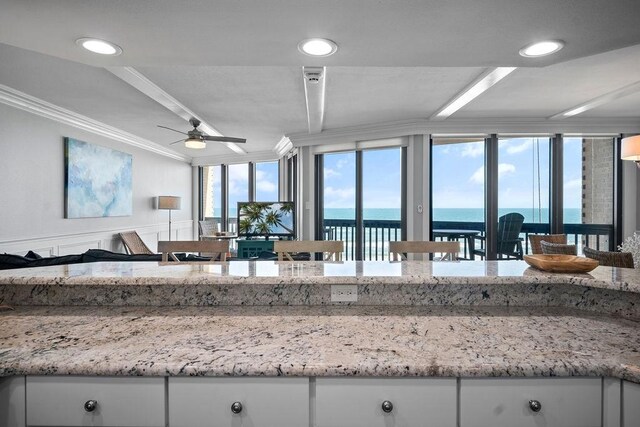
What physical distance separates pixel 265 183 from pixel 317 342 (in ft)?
22.6

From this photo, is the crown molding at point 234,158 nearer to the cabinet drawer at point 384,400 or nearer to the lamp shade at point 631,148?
the lamp shade at point 631,148

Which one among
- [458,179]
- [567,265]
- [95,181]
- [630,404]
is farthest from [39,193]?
[458,179]

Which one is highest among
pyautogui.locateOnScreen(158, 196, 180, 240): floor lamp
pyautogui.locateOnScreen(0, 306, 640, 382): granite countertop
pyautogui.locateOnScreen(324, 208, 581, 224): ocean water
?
pyautogui.locateOnScreen(158, 196, 180, 240): floor lamp

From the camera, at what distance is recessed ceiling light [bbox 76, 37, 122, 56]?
1733 mm

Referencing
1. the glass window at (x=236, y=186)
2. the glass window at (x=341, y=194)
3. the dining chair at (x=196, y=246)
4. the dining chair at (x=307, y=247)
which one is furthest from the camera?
the glass window at (x=236, y=186)

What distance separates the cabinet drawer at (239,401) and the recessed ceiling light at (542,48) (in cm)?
200

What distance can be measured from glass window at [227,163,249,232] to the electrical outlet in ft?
21.7

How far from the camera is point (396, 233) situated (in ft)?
19.2

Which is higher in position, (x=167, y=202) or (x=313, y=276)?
(x=167, y=202)

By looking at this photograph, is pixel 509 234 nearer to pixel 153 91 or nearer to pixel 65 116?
pixel 153 91

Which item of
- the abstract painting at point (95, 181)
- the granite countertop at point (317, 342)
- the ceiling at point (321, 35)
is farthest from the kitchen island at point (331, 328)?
the abstract painting at point (95, 181)

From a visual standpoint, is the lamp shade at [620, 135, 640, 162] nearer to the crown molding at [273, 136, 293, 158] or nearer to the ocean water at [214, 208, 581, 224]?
the ocean water at [214, 208, 581, 224]

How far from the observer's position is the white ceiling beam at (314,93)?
295cm

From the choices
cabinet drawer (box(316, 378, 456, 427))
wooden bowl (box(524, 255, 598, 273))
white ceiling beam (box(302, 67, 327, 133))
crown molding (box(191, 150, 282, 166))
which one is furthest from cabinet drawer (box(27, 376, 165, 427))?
crown molding (box(191, 150, 282, 166))
